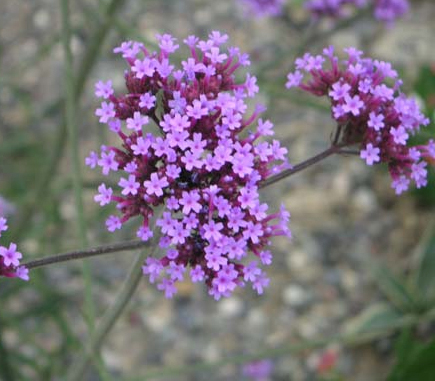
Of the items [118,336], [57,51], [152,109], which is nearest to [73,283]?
[118,336]

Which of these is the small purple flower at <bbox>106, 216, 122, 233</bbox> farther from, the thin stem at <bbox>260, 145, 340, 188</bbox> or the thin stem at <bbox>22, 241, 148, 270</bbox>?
the thin stem at <bbox>260, 145, 340, 188</bbox>

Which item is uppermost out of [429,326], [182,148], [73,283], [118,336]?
[73,283]

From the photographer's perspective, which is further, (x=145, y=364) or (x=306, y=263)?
(x=306, y=263)

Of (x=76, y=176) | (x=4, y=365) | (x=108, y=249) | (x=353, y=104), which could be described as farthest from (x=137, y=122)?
(x=4, y=365)

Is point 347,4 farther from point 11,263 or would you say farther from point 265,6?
point 11,263

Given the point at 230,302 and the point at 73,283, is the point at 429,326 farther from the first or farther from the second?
the point at 73,283

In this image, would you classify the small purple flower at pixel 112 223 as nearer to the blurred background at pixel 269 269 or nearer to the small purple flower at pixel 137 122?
the small purple flower at pixel 137 122
